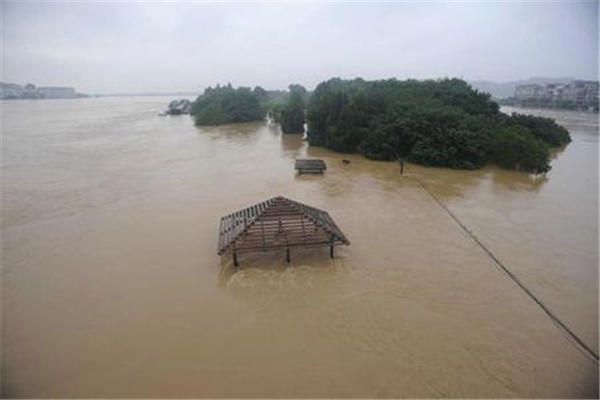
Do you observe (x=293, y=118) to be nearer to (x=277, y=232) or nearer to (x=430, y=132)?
(x=430, y=132)

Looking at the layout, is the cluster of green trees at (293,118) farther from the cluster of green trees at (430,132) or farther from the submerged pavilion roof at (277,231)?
the submerged pavilion roof at (277,231)

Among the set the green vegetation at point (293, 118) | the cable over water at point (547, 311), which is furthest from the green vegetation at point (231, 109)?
the cable over water at point (547, 311)

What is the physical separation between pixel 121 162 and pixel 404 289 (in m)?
20.7

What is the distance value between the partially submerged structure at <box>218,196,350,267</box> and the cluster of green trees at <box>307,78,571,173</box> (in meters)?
14.3

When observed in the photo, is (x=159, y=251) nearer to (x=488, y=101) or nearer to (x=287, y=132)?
(x=287, y=132)

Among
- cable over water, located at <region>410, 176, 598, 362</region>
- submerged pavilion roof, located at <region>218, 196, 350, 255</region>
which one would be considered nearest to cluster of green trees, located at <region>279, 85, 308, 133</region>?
cable over water, located at <region>410, 176, 598, 362</region>

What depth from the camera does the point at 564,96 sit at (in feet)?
271

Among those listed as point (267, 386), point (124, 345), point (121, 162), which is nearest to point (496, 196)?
point (267, 386)

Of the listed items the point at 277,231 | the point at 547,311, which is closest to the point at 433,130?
the point at 547,311

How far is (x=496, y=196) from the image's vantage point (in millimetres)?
16359

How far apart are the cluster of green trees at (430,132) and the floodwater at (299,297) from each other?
4529mm

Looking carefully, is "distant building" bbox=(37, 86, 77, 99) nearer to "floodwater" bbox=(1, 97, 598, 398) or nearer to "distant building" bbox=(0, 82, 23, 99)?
"distant building" bbox=(0, 82, 23, 99)

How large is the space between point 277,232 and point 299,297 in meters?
2.19

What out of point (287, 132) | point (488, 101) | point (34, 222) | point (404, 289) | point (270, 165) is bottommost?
point (404, 289)
